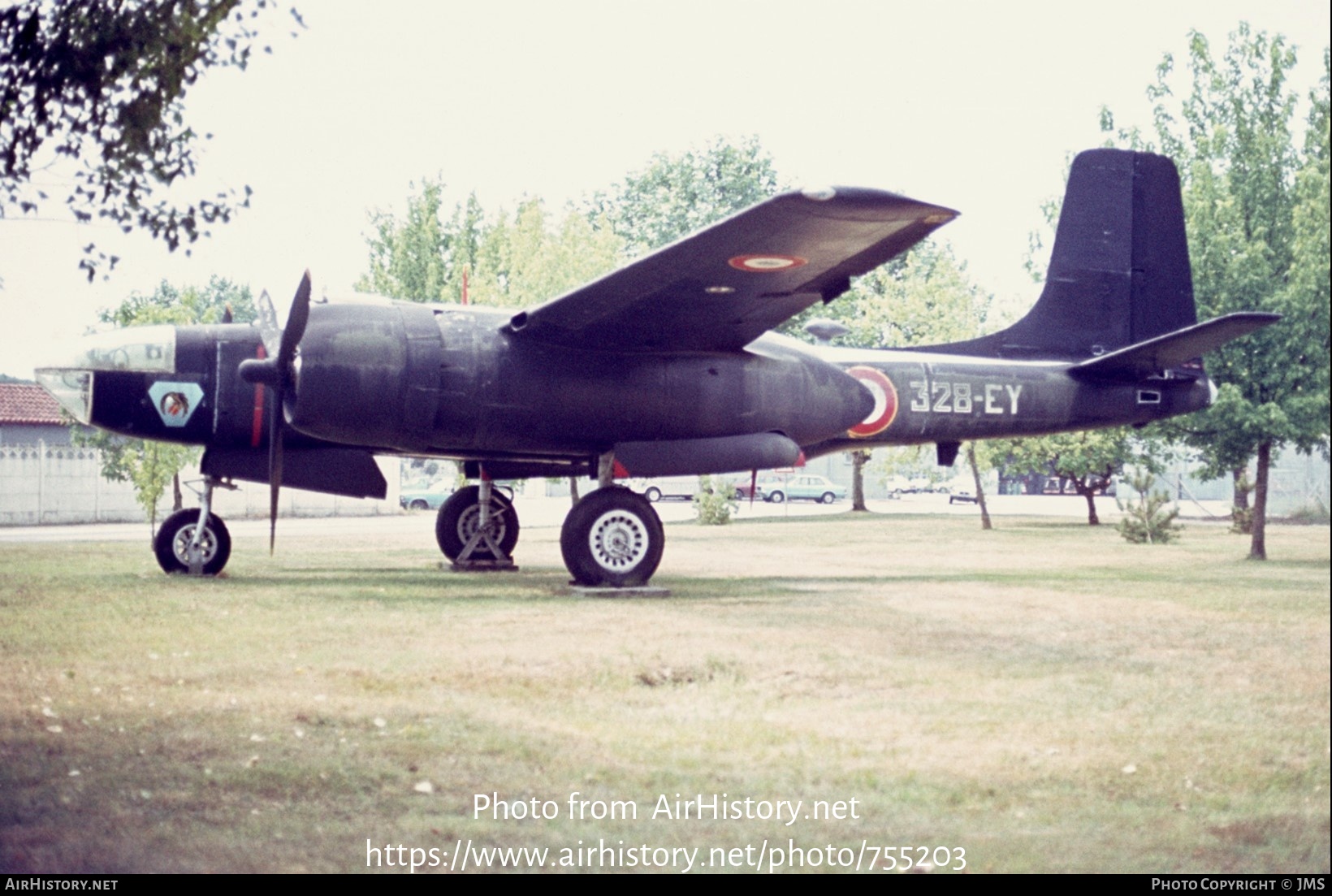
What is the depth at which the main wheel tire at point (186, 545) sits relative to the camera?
10.7 meters

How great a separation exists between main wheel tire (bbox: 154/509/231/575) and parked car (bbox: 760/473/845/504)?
104 feet

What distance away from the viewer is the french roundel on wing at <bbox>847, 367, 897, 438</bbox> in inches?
425

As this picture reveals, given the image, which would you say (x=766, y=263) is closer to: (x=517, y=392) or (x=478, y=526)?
(x=517, y=392)

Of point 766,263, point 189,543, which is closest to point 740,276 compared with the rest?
point 766,263

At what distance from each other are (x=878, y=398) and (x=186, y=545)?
6.49m

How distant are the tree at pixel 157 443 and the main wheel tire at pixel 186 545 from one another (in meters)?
0.51

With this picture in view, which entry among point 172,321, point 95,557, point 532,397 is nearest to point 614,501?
point 532,397

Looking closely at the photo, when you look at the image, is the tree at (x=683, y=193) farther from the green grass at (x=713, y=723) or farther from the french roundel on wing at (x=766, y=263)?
the green grass at (x=713, y=723)

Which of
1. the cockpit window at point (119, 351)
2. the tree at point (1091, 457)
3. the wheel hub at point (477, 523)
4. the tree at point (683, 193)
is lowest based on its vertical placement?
the wheel hub at point (477, 523)

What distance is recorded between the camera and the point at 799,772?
140 inches

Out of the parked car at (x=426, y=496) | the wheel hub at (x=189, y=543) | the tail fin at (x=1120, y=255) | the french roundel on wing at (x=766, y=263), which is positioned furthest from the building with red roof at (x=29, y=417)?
the parked car at (x=426, y=496)

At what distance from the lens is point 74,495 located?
10477 mm

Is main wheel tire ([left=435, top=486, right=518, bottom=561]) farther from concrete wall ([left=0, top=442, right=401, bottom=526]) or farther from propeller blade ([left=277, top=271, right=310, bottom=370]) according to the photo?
propeller blade ([left=277, top=271, right=310, bottom=370])

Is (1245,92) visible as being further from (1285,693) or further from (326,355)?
(326,355)
